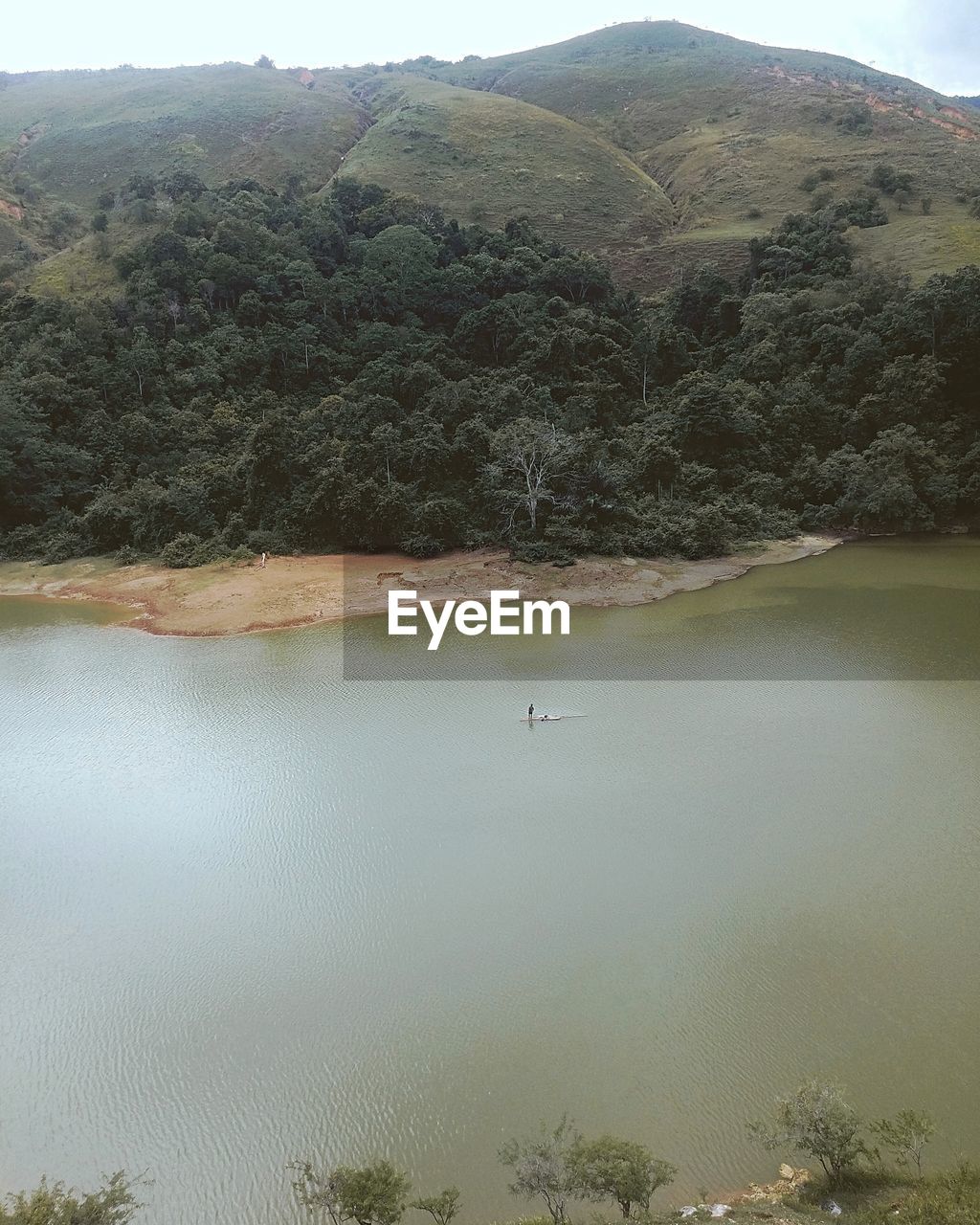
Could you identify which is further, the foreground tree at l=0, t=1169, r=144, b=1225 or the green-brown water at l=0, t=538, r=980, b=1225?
the green-brown water at l=0, t=538, r=980, b=1225

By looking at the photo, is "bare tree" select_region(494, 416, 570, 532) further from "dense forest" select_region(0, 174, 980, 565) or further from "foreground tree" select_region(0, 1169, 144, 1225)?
"foreground tree" select_region(0, 1169, 144, 1225)

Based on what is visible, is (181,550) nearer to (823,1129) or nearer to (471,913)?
(471,913)

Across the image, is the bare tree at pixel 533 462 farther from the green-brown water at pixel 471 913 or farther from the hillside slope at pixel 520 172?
the hillside slope at pixel 520 172

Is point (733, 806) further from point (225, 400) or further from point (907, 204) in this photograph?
point (907, 204)

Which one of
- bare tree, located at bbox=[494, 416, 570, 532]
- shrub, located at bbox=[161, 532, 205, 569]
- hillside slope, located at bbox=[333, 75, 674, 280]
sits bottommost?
shrub, located at bbox=[161, 532, 205, 569]

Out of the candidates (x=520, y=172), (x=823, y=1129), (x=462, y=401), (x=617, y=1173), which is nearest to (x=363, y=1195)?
(x=617, y=1173)

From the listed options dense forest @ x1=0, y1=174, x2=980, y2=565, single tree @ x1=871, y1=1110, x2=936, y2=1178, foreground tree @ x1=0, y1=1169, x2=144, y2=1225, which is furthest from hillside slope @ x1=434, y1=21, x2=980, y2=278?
foreground tree @ x1=0, y1=1169, x2=144, y2=1225

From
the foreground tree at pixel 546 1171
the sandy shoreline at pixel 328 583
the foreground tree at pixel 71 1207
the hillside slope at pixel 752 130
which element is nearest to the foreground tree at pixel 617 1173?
the foreground tree at pixel 546 1171
